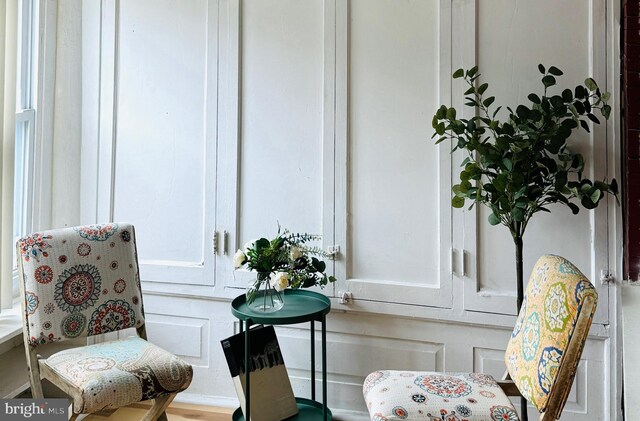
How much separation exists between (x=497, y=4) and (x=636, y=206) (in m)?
1.00

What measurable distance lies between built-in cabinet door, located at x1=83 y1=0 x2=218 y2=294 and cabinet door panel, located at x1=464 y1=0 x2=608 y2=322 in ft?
4.19

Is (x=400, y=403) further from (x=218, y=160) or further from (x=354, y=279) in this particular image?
(x=218, y=160)

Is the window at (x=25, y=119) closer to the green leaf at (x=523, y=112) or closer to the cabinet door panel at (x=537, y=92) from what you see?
the cabinet door panel at (x=537, y=92)

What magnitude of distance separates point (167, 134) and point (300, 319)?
1229mm

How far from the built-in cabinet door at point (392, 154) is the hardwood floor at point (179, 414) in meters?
0.89

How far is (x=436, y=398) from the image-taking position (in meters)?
1.68

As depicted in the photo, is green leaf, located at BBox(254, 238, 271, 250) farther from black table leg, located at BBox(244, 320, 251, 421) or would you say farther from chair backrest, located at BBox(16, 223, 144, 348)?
chair backrest, located at BBox(16, 223, 144, 348)

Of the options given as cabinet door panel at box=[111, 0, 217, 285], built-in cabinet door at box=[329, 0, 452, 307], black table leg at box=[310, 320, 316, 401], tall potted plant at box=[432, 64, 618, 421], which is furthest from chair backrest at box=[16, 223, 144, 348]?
tall potted plant at box=[432, 64, 618, 421]

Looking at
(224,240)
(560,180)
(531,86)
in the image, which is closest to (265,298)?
(224,240)

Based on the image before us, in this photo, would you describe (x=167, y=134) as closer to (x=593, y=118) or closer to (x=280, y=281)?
(x=280, y=281)

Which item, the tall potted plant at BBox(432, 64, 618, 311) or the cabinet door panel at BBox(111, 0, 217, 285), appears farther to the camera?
the cabinet door panel at BBox(111, 0, 217, 285)

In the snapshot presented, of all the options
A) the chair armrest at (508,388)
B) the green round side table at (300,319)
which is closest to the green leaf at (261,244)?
the green round side table at (300,319)

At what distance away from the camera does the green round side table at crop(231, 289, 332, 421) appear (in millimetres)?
2125

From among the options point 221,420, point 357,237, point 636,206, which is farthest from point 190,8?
point 636,206
